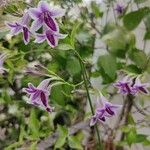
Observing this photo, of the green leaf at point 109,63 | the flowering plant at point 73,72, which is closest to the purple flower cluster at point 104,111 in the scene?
the flowering plant at point 73,72

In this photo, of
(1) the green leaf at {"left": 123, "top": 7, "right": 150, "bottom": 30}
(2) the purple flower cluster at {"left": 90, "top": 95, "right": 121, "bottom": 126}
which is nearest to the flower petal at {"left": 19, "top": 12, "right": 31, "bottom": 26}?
(2) the purple flower cluster at {"left": 90, "top": 95, "right": 121, "bottom": 126}

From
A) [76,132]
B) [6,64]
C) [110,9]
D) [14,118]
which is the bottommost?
[14,118]

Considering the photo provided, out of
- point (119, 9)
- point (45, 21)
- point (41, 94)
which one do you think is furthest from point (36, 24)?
point (119, 9)

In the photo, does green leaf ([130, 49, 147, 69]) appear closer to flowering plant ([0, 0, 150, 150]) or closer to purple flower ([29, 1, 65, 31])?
flowering plant ([0, 0, 150, 150])

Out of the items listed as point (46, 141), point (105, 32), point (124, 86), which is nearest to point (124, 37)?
point (105, 32)

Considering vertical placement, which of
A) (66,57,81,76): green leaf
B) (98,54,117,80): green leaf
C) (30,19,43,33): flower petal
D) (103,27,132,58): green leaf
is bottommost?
(66,57,81,76): green leaf

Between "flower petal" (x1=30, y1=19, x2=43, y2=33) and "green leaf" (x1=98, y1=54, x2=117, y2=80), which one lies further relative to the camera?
"green leaf" (x1=98, y1=54, x2=117, y2=80)

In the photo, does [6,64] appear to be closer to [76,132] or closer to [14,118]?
[76,132]

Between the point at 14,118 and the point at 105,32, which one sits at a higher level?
the point at 105,32
